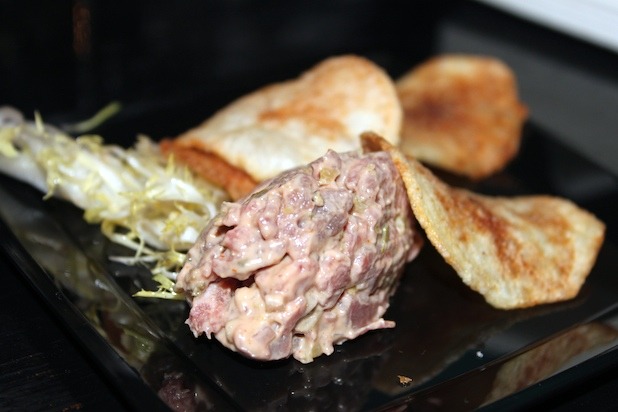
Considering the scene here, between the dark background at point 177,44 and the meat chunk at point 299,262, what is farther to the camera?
the dark background at point 177,44

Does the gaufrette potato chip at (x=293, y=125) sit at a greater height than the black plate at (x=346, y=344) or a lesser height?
greater

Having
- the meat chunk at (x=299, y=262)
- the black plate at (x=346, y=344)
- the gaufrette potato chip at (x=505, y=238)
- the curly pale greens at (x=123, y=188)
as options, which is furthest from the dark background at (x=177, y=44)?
the meat chunk at (x=299, y=262)

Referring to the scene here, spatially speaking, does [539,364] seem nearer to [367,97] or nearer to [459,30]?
[367,97]

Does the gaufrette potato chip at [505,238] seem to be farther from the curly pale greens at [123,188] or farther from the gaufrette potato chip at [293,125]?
the curly pale greens at [123,188]

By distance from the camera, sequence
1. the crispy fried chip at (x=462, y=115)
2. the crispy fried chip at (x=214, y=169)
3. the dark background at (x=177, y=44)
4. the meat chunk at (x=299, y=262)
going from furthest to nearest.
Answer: the dark background at (x=177, y=44) → the crispy fried chip at (x=462, y=115) → the crispy fried chip at (x=214, y=169) → the meat chunk at (x=299, y=262)

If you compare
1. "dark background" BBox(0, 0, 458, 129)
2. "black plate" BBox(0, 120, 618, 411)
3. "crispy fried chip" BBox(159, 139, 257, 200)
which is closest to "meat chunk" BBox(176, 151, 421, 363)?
"black plate" BBox(0, 120, 618, 411)

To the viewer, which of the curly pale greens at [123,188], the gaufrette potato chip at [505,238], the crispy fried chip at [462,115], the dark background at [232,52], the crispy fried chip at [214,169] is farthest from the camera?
the dark background at [232,52]

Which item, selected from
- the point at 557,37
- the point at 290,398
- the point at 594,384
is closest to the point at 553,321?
the point at 594,384
